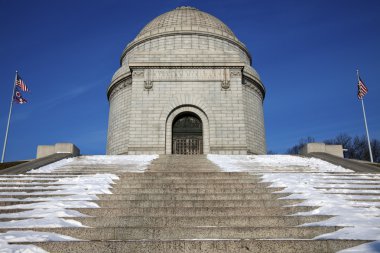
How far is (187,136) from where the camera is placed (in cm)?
2392

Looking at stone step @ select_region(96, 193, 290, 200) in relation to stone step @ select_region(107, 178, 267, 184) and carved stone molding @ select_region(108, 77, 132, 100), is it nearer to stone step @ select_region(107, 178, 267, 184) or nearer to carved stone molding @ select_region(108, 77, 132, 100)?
stone step @ select_region(107, 178, 267, 184)

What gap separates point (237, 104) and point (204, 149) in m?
4.12

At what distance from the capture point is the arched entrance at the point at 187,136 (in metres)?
23.7

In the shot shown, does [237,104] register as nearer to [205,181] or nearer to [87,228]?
[205,181]

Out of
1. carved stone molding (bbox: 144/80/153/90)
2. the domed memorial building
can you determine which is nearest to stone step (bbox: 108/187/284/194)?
the domed memorial building

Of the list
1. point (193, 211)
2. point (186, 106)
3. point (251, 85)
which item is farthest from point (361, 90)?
point (193, 211)

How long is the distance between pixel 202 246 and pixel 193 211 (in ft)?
6.52

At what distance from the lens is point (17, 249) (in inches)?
184

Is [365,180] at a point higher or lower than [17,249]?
higher

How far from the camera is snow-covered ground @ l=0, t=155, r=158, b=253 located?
17.6ft

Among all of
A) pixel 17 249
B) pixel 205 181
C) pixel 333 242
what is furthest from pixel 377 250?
pixel 205 181

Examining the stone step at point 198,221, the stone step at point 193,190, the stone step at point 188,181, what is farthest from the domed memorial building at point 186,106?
the stone step at point 198,221

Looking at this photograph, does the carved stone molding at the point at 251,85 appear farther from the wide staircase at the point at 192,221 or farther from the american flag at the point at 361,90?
the wide staircase at the point at 192,221

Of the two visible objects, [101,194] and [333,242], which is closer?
[333,242]
